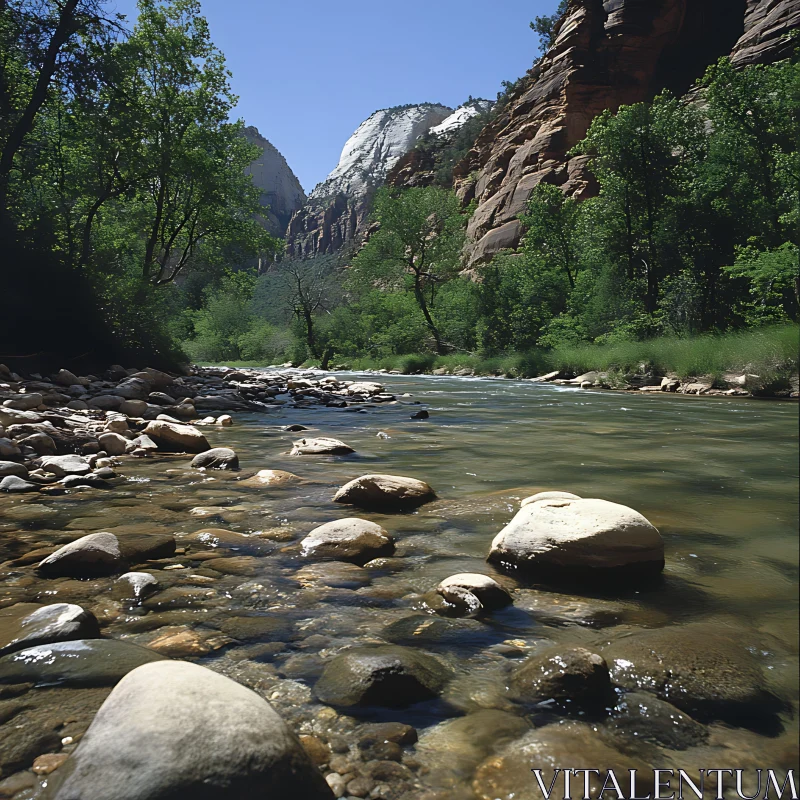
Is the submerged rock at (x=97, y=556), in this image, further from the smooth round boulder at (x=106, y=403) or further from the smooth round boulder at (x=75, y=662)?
the smooth round boulder at (x=106, y=403)

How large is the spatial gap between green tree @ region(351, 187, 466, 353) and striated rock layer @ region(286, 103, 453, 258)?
8306 cm

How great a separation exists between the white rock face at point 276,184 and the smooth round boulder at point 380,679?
153 metres

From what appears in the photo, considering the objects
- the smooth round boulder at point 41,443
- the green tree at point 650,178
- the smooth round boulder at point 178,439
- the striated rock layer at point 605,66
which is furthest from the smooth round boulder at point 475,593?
the striated rock layer at point 605,66

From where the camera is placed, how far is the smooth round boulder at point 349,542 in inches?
119

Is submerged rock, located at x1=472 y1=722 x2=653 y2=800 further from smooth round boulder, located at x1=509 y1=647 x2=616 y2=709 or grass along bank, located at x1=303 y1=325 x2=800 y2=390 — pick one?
grass along bank, located at x1=303 y1=325 x2=800 y2=390

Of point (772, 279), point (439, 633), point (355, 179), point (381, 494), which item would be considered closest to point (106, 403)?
point (381, 494)

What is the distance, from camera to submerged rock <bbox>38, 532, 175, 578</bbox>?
268cm

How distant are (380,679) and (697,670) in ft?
3.38

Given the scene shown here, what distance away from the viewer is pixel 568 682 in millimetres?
1721

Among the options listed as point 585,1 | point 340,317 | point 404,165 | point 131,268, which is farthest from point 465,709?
point 404,165

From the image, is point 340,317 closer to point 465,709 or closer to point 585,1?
point 585,1

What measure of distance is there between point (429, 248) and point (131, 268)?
767 inches

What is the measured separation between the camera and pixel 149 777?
1.13 metres

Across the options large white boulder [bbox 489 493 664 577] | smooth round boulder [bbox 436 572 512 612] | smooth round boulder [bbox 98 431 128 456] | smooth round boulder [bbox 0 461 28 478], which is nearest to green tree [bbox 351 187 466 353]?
smooth round boulder [bbox 98 431 128 456]
